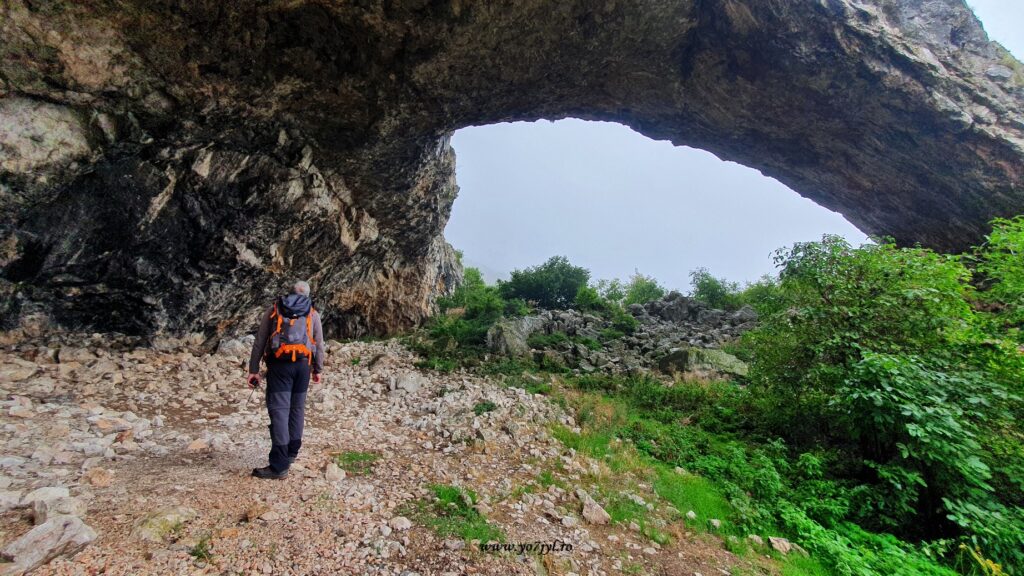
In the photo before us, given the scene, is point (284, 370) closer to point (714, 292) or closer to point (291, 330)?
point (291, 330)

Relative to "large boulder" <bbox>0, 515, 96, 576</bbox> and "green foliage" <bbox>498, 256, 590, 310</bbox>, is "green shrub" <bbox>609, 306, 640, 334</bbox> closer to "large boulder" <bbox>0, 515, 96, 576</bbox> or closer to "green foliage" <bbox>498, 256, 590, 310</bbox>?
"green foliage" <bbox>498, 256, 590, 310</bbox>

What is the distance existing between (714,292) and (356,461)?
30076mm

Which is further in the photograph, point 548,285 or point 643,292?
→ point 643,292

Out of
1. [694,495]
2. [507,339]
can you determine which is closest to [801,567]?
[694,495]

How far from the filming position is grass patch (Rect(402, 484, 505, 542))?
4.21 m

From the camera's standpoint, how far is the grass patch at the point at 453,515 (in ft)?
13.8

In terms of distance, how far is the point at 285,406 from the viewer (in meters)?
4.88

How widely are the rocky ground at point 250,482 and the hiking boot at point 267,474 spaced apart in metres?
0.09

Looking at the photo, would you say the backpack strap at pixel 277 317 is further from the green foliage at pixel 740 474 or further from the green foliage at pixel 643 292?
the green foliage at pixel 643 292

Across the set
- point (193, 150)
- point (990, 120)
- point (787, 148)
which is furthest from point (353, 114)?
point (990, 120)

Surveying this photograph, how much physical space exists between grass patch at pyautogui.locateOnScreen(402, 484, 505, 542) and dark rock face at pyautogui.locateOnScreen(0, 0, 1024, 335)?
8.07 metres

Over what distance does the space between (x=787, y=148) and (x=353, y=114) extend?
577 inches

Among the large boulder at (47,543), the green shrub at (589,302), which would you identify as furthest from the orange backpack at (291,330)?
the green shrub at (589,302)

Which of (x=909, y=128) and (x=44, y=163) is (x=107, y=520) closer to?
(x=44, y=163)
